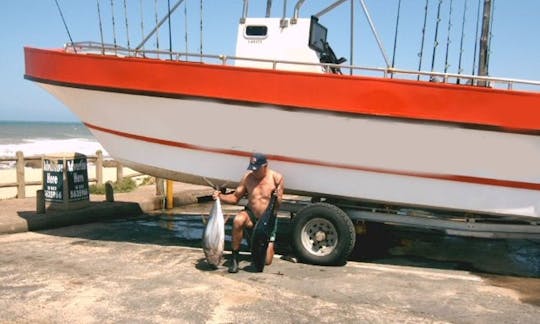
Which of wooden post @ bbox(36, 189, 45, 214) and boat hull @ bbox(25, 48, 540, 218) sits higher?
boat hull @ bbox(25, 48, 540, 218)

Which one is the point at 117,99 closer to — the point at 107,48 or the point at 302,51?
the point at 107,48

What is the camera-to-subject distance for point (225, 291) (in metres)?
5.02

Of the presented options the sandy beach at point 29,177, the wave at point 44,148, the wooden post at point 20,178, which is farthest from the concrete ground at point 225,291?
the wave at point 44,148

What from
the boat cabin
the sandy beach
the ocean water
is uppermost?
the boat cabin

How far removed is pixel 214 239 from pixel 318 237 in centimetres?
128

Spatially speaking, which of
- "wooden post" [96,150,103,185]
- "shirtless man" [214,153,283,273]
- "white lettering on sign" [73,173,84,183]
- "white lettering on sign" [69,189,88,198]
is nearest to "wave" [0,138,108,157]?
"wooden post" [96,150,103,185]

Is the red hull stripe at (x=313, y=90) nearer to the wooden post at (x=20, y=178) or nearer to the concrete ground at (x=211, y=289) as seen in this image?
the concrete ground at (x=211, y=289)

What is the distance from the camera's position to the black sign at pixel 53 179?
27.2ft

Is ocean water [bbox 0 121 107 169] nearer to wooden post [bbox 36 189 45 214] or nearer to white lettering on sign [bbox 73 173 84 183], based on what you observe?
white lettering on sign [bbox 73 173 84 183]

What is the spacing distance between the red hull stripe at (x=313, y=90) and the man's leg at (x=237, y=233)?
135 cm

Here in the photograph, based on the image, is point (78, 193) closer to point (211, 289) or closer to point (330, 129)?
point (211, 289)

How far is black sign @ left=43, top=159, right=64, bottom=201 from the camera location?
8281 millimetres

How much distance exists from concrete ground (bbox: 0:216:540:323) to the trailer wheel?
16cm

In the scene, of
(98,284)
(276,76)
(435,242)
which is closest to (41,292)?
(98,284)
